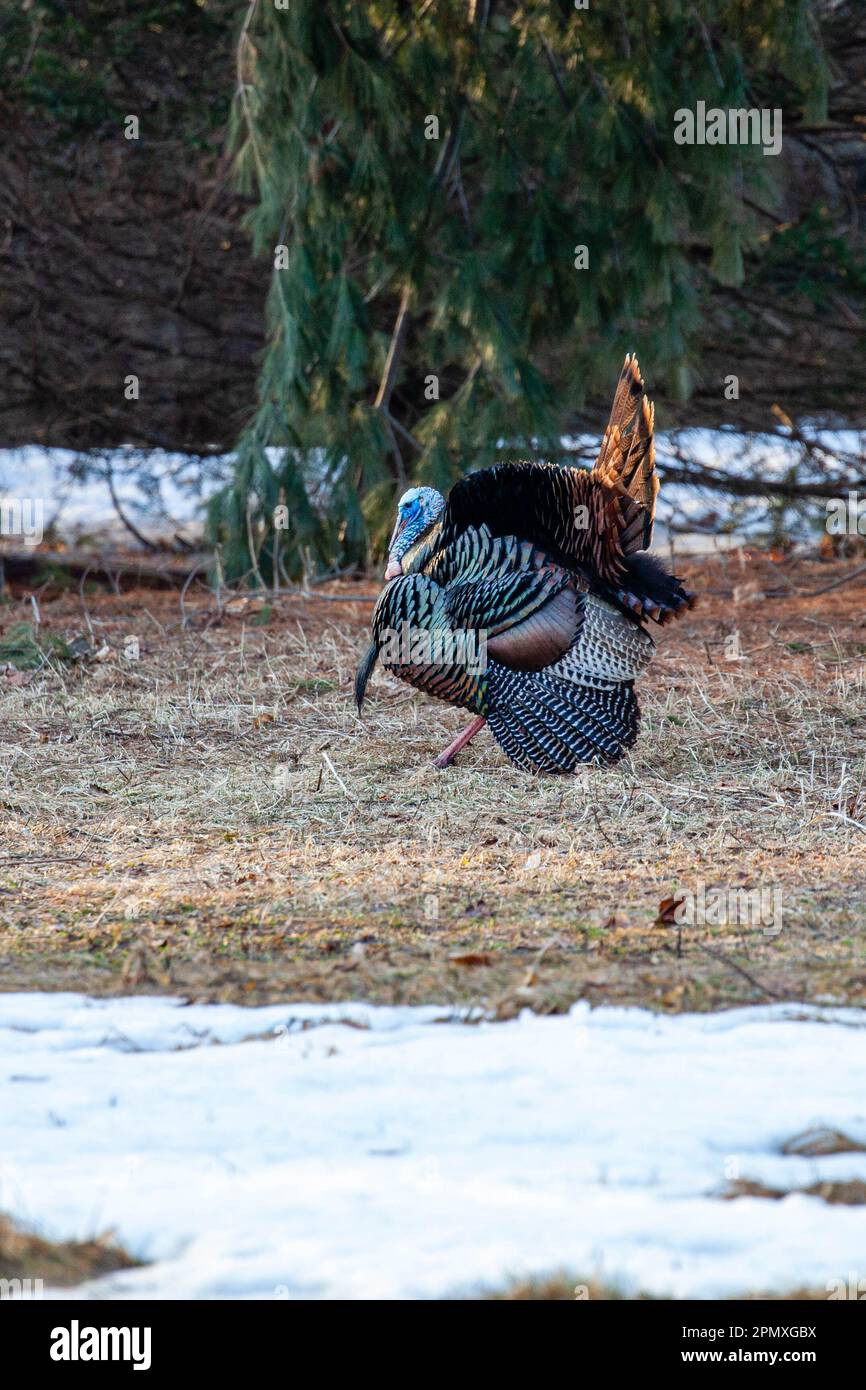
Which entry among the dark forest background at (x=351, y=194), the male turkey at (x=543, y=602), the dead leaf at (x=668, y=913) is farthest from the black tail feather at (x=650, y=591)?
the dark forest background at (x=351, y=194)

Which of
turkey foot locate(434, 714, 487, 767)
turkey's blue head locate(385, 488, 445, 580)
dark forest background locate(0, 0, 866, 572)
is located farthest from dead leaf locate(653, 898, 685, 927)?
dark forest background locate(0, 0, 866, 572)

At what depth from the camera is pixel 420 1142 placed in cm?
261

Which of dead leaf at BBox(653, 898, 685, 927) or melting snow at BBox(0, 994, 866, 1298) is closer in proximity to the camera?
melting snow at BBox(0, 994, 866, 1298)

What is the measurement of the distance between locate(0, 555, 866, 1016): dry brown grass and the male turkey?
0.73 feet

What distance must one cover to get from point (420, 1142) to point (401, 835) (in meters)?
2.14

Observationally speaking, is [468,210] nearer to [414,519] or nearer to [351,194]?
[351,194]

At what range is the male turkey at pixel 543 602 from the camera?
5.24 metres

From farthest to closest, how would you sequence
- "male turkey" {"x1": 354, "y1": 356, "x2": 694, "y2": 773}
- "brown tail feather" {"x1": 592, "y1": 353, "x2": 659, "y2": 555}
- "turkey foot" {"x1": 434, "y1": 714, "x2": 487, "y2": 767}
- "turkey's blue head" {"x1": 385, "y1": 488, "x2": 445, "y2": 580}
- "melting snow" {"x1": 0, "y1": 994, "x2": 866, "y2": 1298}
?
"turkey's blue head" {"x1": 385, "y1": 488, "x2": 445, "y2": 580} → "turkey foot" {"x1": 434, "y1": 714, "x2": 487, "y2": 767} → "brown tail feather" {"x1": 592, "y1": 353, "x2": 659, "y2": 555} → "male turkey" {"x1": 354, "y1": 356, "x2": 694, "y2": 773} → "melting snow" {"x1": 0, "y1": 994, "x2": 866, "y2": 1298}

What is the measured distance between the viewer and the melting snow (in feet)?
7.29

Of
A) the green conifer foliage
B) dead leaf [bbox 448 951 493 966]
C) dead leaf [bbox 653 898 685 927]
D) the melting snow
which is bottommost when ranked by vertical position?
the melting snow

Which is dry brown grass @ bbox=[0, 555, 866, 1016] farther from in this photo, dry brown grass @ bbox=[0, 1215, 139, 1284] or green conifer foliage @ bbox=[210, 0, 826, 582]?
green conifer foliage @ bbox=[210, 0, 826, 582]

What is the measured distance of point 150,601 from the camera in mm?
9578

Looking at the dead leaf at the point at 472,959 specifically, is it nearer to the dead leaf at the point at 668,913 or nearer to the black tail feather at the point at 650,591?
the dead leaf at the point at 668,913

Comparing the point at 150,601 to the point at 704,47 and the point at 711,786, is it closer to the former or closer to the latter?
the point at 704,47
